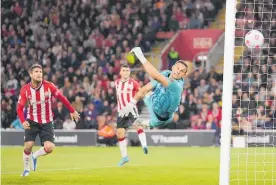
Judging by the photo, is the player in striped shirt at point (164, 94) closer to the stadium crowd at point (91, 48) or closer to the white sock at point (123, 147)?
the white sock at point (123, 147)

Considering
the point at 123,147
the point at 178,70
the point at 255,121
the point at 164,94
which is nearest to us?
the point at 178,70

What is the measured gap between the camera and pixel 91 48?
1149 inches

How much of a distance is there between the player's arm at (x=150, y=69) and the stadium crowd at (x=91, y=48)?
12405 mm

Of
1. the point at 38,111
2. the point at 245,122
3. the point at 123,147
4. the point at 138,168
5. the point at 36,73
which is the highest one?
the point at 36,73

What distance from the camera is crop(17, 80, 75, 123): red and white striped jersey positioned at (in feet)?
44.3

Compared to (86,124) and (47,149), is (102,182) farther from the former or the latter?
(86,124)

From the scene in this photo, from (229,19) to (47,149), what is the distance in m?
4.98

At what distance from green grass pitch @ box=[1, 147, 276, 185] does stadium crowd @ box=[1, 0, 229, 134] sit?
2.89m

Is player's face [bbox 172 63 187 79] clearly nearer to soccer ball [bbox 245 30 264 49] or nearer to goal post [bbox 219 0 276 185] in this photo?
goal post [bbox 219 0 276 185]

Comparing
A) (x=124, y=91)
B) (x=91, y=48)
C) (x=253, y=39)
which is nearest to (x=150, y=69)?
(x=253, y=39)

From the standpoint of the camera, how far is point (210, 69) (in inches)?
1056

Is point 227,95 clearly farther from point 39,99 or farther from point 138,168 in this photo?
point 138,168

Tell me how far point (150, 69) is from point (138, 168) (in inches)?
219

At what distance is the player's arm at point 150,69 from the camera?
10.7 m
